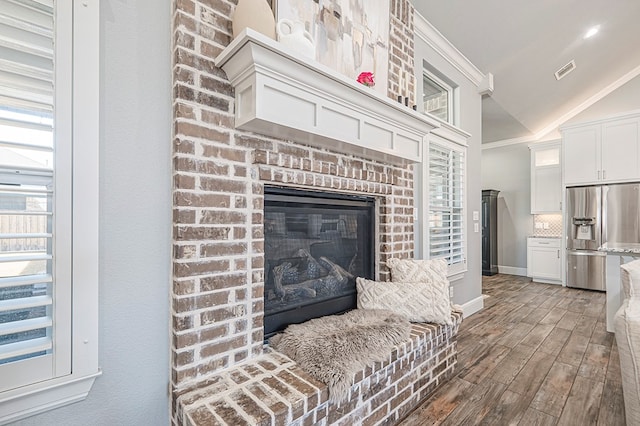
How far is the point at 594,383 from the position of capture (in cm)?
212

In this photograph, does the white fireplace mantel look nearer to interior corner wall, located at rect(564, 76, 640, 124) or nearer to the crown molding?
the crown molding

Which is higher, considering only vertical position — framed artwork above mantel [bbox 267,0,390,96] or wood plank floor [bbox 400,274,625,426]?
framed artwork above mantel [bbox 267,0,390,96]

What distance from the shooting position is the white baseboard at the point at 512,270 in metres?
6.21

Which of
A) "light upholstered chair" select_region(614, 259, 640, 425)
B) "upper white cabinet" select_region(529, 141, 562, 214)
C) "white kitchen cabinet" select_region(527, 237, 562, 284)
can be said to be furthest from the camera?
"upper white cabinet" select_region(529, 141, 562, 214)

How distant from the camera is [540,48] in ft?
12.1

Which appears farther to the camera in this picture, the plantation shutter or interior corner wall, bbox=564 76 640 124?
interior corner wall, bbox=564 76 640 124

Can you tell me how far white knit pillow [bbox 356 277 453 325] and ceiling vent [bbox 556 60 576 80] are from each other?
13.7 ft

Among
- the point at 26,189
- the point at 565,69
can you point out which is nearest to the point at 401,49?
the point at 26,189

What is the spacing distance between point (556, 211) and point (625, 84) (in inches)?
91.2

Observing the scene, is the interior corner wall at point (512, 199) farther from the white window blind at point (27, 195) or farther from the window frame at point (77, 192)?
the white window blind at point (27, 195)

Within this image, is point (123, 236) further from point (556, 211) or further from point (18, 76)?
point (556, 211)

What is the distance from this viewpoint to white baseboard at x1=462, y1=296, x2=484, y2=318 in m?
3.53

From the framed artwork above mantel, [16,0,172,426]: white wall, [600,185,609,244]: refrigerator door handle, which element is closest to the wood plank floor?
[16,0,172,426]: white wall

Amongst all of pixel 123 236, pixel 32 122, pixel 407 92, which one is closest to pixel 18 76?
pixel 32 122
